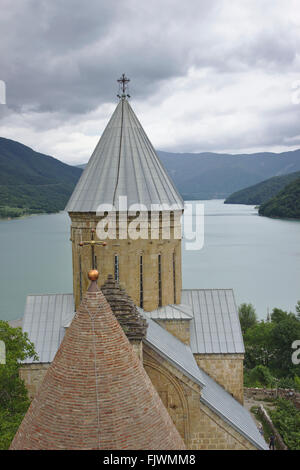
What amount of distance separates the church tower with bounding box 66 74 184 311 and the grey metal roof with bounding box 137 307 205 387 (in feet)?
3.24

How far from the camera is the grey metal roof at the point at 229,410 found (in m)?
6.99

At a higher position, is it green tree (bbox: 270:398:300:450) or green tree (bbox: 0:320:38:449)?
green tree (bbox: 0:320:38:449)

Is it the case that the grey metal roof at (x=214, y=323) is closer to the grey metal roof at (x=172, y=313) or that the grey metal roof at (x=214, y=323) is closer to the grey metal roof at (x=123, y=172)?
the grey metal roof at (x=172, y=313)

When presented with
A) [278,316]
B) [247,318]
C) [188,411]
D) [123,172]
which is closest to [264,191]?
[247,318]

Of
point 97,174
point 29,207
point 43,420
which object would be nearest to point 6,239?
point 29,207

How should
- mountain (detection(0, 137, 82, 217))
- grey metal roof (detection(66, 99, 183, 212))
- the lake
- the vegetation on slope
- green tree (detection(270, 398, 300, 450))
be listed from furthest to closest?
mountain (detection(0, 137, 82, 217)) < the lake < the vegetation on slope < green tree (detection(270, 398, 300, 450)) < grey metal roof (detection(66, 99, 183, 212))

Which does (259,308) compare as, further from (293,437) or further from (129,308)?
(129,308)

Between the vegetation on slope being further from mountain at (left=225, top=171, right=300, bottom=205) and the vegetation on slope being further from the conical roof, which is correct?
mountain at (left=225, top=171, right=300, bottom=205)

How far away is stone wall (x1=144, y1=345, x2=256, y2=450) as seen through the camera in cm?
693

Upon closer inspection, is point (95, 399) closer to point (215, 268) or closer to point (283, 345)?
point (283, 345)

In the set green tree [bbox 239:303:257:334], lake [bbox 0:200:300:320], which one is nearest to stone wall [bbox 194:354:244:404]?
green tree [bbox 239:303:257:334]

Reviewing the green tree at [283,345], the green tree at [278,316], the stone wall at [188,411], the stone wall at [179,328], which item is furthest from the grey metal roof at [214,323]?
the green tree at [278,316]

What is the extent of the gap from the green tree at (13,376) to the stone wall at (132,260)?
166cm

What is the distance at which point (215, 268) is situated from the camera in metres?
35.8
